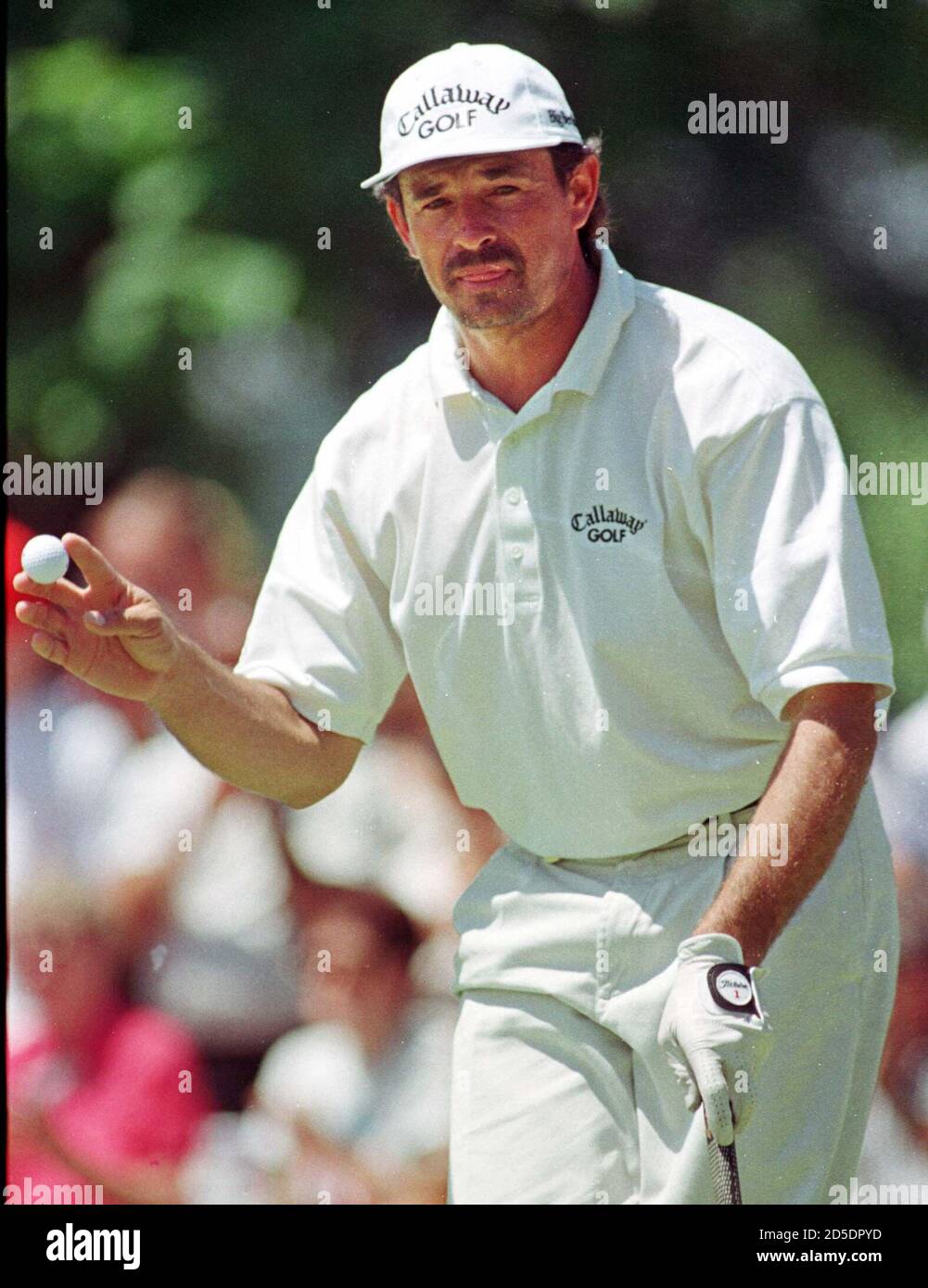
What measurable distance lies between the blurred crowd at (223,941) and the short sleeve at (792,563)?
0.99 meters

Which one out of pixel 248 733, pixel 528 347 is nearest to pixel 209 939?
pixel 248 733

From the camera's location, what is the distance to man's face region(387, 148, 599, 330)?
243cm

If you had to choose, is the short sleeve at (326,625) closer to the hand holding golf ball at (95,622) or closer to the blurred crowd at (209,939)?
the hand holding golf ball at (95,622)

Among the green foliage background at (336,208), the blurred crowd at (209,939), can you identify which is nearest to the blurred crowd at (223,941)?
the blurred crowd at (209,939)

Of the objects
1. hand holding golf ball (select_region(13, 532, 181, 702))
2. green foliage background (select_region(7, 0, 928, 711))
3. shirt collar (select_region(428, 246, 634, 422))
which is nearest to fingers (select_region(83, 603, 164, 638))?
hand holding golf ball (select_region(13, 532, 181, 702))

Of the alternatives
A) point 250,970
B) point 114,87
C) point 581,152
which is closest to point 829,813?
point 581,152

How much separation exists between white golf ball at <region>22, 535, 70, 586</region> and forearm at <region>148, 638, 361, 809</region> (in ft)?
0.63

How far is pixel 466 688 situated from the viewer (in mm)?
2479

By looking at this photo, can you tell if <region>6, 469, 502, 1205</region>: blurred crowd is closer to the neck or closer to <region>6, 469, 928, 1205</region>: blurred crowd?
<region>6, 469, 928, 1205</region>: blurred crowd

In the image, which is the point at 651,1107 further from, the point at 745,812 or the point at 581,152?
the point at 581,152

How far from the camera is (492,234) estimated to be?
2441 mm
